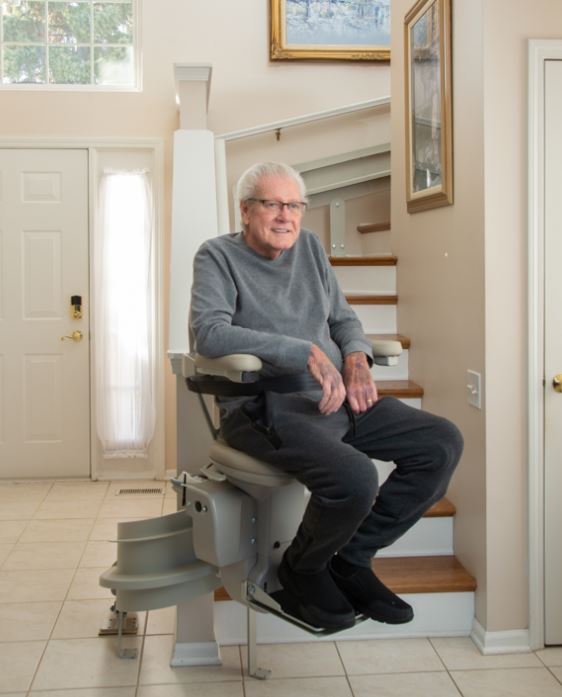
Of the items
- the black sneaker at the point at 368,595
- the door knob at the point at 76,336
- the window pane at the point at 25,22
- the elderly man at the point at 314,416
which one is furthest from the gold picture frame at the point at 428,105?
the window pane at the point at 25,22

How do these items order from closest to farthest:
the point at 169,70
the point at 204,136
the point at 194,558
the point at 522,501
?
the point at 194,558
the point at 522,501
the point at 204,136
the point at 169,70

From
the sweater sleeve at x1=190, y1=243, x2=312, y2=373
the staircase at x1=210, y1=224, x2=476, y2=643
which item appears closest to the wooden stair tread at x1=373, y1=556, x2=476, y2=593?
the staircase at x1=210, y1=224, x2=476, y2=643

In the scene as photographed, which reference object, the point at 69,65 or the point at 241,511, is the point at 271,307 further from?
the point at 69,65

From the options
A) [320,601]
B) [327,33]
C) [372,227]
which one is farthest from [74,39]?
[320,601]

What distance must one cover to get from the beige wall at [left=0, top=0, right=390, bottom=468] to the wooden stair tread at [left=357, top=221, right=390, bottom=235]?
24.7 inches

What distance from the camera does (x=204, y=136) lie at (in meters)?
3.51

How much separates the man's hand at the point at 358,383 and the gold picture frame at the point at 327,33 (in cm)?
349

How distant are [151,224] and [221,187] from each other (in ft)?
6.08

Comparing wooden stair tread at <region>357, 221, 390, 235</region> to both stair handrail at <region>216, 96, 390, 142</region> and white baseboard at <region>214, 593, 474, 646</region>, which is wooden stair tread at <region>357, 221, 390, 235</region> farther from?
white baseboard at <region>214, 593, 474, 646</region>

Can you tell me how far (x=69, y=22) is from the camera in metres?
5.54

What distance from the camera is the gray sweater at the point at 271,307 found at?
219 cm

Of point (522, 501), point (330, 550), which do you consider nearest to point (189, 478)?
point (330, 550)

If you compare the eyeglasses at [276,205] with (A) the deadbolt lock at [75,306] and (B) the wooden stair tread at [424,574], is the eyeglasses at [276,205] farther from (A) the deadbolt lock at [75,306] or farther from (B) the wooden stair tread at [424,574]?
(A) the deadbolt lock at [75,306]

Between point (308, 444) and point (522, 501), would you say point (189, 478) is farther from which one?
point (522, 501)
